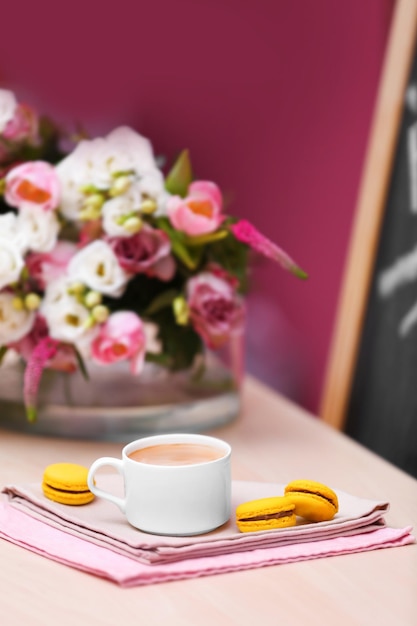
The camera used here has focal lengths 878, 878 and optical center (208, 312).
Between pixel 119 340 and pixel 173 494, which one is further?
pixel 119 340

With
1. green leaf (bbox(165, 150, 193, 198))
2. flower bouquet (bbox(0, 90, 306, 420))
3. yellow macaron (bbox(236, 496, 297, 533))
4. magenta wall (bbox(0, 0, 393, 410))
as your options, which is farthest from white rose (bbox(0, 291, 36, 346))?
magenta wall (bbox(0, 0, 393, 410))

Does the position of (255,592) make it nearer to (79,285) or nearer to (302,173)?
(79,285)

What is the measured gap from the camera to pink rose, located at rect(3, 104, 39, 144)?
3.45 ft

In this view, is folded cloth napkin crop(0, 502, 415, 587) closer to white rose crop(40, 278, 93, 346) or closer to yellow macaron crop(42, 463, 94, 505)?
yellow macaron crop(42, 463, 94, 505)

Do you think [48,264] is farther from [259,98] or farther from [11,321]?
[259,98]

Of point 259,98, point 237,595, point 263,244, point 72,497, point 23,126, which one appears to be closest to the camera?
point 237,595

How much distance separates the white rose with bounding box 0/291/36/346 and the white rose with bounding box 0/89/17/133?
203 mm

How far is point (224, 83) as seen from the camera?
1.66 m

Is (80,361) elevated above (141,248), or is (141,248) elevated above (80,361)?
(141,248)

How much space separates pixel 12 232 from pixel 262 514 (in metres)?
0.46

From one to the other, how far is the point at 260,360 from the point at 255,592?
101 centimetres

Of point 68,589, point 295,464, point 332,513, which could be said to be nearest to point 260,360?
point 295,464

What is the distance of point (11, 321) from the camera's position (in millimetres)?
993

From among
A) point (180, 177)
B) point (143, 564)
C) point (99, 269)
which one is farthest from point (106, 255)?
point (143, 564)
